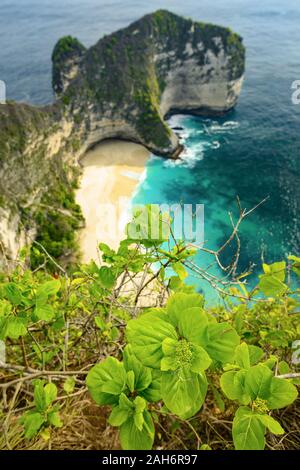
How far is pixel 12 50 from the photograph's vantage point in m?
→ 87.3

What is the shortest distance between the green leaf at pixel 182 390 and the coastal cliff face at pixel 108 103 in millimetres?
24906

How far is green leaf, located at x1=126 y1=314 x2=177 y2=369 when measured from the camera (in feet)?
5.14

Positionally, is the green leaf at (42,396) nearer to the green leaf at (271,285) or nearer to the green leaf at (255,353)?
the green leaf at (255,353)

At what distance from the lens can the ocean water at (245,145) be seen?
34.6 m

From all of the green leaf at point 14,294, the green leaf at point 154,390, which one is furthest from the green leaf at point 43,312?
the green leaf at point 154,390

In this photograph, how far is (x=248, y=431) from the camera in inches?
62.4

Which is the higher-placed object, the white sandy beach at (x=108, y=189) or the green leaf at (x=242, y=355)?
the green leaf at (x=242, y=355)

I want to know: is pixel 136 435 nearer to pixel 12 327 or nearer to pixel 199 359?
pixel 199 359

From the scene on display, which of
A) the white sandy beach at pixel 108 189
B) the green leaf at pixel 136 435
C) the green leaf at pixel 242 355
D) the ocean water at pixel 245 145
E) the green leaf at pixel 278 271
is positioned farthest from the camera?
the ocean water at pixel 245 145

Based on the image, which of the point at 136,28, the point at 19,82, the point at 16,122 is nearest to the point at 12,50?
the point at 19,82

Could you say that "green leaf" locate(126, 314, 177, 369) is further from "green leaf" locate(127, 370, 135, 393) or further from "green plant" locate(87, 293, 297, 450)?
"green leaf" locate(127, 370, 135, 393)

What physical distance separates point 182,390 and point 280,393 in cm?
52
